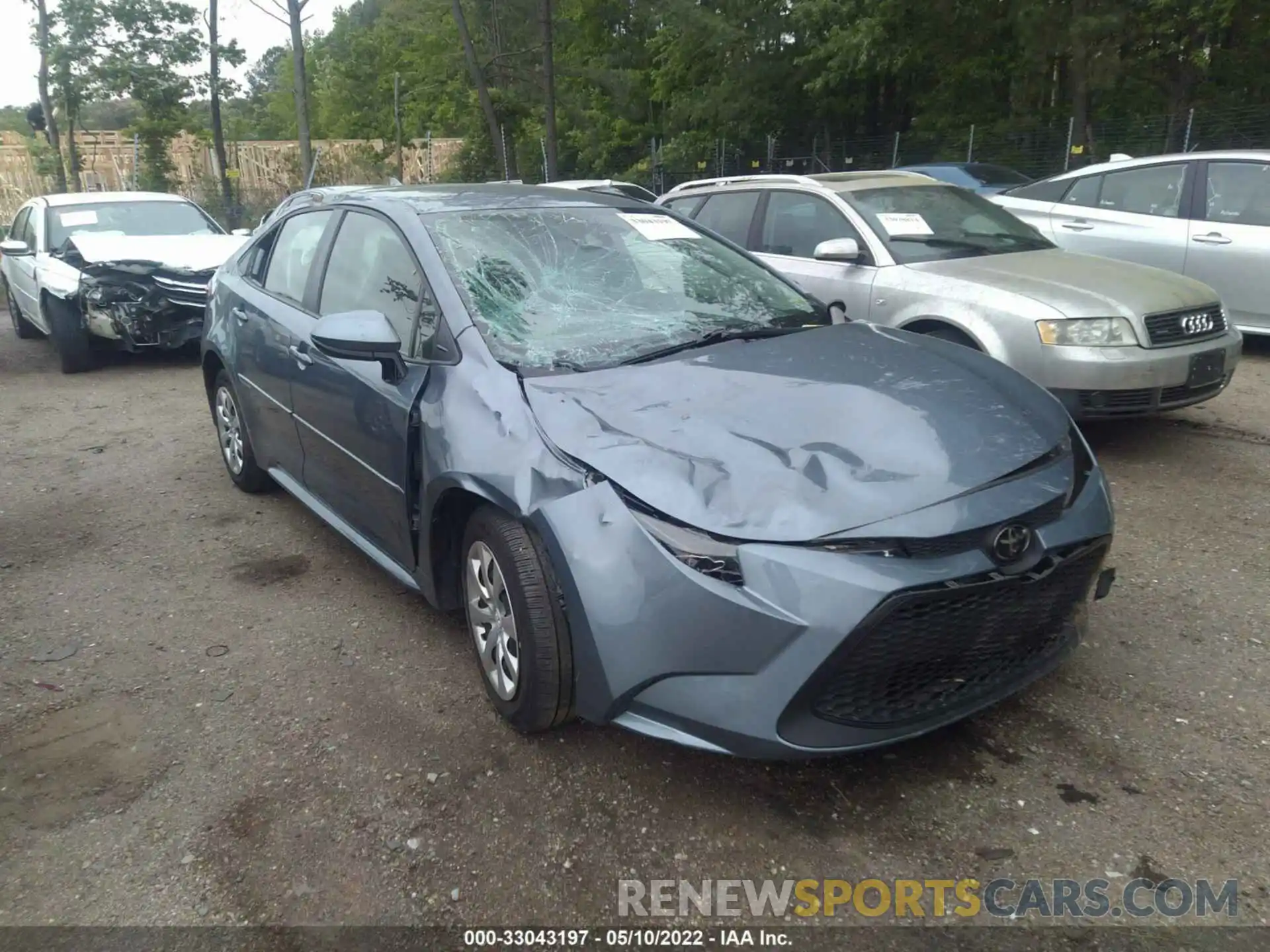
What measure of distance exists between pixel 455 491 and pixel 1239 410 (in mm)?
5442

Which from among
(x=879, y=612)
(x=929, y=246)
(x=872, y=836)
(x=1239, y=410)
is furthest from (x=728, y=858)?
(x=1239, y=410)

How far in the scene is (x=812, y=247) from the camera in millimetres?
6285

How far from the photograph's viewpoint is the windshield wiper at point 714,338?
3.10 metres

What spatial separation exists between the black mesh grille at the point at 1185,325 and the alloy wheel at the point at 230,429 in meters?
4.81

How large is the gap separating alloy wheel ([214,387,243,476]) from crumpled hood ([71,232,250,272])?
11.5ft

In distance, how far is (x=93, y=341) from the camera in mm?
8961

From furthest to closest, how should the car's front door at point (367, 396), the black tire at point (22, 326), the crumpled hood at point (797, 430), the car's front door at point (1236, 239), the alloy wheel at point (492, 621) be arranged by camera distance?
1. the black tire at point (22, 326)
2. the car's front door at point (1236, 239)
3. the car's front door at point (367, 396)
4. the alloy wheel at point (492, 621)
5. the crumpled hood at point (797, 430)

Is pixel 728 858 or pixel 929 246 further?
pixel 929 246

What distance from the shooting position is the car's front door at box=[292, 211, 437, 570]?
3244 millimetres

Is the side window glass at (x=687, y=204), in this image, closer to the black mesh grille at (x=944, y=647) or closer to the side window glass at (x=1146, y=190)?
the side window glass at (x=1146, y=190)

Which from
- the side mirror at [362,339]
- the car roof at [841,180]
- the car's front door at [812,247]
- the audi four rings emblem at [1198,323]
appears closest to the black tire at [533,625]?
the side mirror at [362,339]

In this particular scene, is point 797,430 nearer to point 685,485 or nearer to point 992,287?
point 685,485

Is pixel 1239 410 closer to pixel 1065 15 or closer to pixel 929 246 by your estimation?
pixel 929 246

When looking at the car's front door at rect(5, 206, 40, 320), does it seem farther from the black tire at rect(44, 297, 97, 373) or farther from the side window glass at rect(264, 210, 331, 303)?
the side window glass at rect(264, 210, 331, 303)
